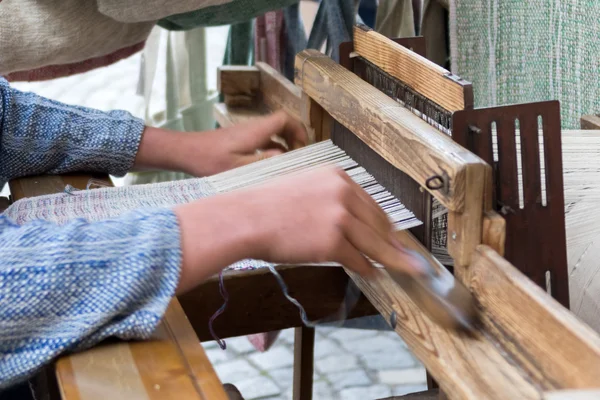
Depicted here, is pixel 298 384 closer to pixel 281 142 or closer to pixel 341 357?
pixel 281 142

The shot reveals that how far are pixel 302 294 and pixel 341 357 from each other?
1.55 meters

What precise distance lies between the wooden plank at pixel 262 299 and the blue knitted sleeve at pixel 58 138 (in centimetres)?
A: 44

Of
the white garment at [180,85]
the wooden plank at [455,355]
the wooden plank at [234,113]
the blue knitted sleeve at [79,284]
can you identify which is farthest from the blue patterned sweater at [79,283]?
the white garment at [180,85]

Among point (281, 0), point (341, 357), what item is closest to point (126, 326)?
point (281, 0)

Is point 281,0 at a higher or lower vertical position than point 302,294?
higher

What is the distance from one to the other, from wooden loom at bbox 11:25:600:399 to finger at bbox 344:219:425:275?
0.06 metres

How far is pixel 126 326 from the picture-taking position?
2.63ft

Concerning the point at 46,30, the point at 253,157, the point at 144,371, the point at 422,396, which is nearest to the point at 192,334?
the point at 144,371

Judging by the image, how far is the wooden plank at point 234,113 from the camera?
1.78 metres

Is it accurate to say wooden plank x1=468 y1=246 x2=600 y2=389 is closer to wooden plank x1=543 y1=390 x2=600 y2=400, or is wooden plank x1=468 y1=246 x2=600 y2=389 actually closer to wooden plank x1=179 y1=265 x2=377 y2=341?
wooden plank x1=543 y1=390 x2=600 y2=400

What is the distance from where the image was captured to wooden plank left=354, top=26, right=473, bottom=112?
3.19 feet

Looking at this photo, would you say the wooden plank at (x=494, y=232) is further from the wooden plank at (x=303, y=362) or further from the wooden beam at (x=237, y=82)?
the wooden beam at (x=237, y=82)

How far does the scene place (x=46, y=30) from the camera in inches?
58.1

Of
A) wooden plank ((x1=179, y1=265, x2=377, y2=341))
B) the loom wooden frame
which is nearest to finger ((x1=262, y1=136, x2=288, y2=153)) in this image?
wooden plank ((x1=179, y1=265, x2=377, y2=341))
